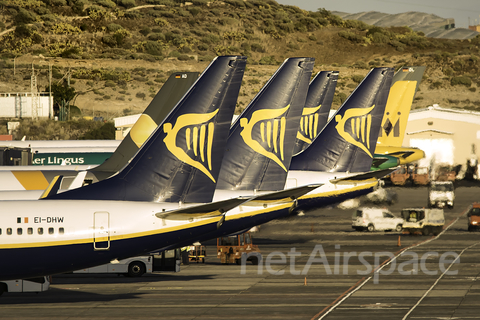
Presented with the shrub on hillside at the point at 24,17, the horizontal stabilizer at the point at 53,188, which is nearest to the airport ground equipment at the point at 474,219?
the horizontal stabilizer at the point at 53,188

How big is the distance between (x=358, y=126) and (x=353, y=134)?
66 centimetres

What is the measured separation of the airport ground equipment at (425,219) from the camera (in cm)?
5328

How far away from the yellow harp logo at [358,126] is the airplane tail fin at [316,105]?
7.63m

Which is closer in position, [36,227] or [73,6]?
[36,227]

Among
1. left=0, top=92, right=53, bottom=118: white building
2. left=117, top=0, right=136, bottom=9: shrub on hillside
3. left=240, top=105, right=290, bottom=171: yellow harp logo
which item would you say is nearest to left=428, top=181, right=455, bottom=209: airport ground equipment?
left=240, top=105, right=290, bottom=171: yellow harp logo

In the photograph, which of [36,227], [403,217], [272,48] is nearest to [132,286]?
[36,227]

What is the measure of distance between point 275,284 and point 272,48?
158451mm

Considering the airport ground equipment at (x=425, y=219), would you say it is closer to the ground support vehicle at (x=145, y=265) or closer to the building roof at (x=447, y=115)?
the ground support vehicle at (x=145, y=265)

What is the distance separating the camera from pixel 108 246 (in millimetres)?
24734

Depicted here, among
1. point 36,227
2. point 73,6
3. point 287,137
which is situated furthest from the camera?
point 73,6

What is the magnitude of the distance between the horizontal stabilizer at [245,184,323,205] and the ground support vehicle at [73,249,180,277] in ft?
21.2

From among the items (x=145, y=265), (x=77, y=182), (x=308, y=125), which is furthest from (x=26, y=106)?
(x=77, y=182)

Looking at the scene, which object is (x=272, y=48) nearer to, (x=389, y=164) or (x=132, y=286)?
Answer: (x=389, y=164)

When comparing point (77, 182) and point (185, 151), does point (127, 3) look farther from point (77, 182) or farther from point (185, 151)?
point (185, 151)
